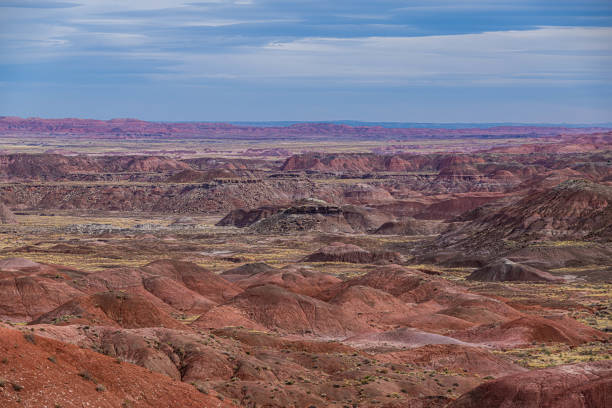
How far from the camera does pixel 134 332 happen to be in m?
37.9

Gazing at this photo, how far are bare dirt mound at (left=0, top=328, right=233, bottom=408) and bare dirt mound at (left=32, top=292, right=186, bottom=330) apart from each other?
15.5m

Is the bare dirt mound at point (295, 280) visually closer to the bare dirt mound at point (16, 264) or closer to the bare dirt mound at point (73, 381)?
the bare dirt mound at point (16, 264)

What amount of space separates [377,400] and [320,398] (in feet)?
7.89

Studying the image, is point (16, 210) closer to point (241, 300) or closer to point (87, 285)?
point (87, 285)

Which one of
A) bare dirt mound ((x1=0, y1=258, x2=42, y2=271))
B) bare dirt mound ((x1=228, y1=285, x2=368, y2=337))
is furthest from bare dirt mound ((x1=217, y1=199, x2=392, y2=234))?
bare dirt mound ((x1=228, y1=285, x2=368, y2=337))

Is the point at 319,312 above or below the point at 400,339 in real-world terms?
above

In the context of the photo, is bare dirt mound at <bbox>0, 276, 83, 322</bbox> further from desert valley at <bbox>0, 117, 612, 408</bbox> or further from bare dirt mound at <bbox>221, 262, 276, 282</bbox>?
bare dirt mound at <bbox>221, 262, 276, 282</bbox>

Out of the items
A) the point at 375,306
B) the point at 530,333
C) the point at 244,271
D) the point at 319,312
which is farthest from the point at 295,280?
the point at 530,333

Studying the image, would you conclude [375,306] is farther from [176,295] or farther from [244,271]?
[244,271]

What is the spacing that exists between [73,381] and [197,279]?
169 ft

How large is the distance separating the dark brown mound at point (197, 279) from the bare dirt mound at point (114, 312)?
86.6 feet

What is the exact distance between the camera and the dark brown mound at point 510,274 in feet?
308

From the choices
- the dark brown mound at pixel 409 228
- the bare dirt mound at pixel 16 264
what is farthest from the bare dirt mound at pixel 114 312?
the dark brown mound at pixel 409 228

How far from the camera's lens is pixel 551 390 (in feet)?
94.7
